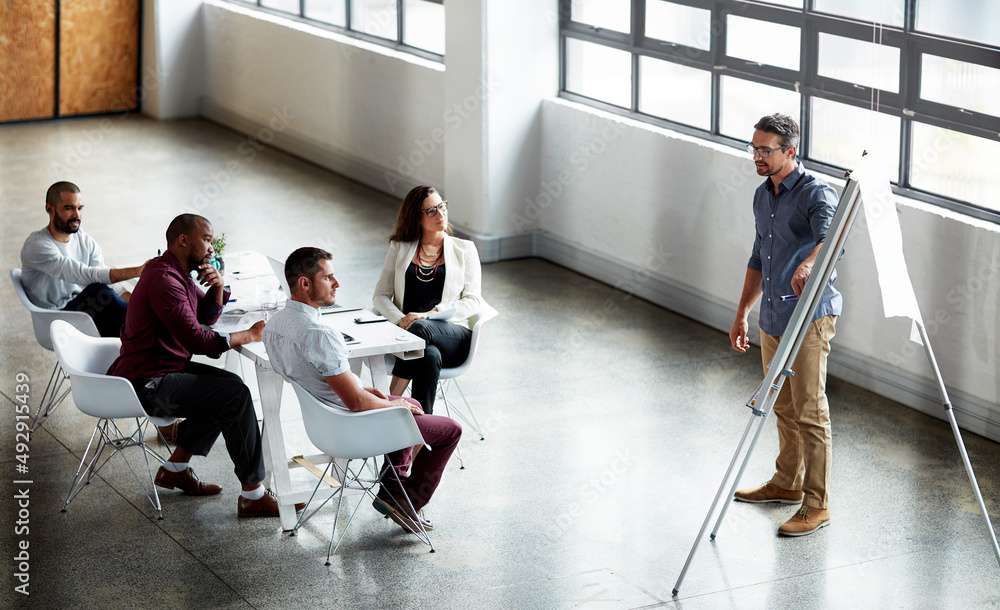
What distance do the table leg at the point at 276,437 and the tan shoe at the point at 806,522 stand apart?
2.15 meters

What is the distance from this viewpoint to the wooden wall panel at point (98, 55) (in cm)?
1455

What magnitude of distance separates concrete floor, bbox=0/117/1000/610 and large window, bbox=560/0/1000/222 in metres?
1.06

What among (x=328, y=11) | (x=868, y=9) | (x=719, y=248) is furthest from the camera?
(x=328, y=11)

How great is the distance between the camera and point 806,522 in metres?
5.25

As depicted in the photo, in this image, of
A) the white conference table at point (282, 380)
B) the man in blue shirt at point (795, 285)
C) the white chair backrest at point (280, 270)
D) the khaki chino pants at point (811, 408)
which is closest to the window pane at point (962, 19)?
the man in blue shirt at point (795, 285)

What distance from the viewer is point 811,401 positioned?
5168 mm

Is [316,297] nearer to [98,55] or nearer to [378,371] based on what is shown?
[378,371]

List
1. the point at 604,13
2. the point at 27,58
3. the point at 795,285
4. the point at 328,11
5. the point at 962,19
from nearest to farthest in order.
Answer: the point at 795,285 → the point at 962,19 → the point at 604,13 → the point at 328,11 → the point at 27,58

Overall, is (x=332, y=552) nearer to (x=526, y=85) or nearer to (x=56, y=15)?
(x=526, y=85)

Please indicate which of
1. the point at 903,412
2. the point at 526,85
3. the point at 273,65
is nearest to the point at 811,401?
the point at 903,412

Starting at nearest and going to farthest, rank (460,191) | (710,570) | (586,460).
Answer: (710,570) < (586,460) < (460,191)

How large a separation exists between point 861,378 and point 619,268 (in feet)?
7.45

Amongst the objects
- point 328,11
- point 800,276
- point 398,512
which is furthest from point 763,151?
point 328,11

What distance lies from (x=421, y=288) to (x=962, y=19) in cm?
308
